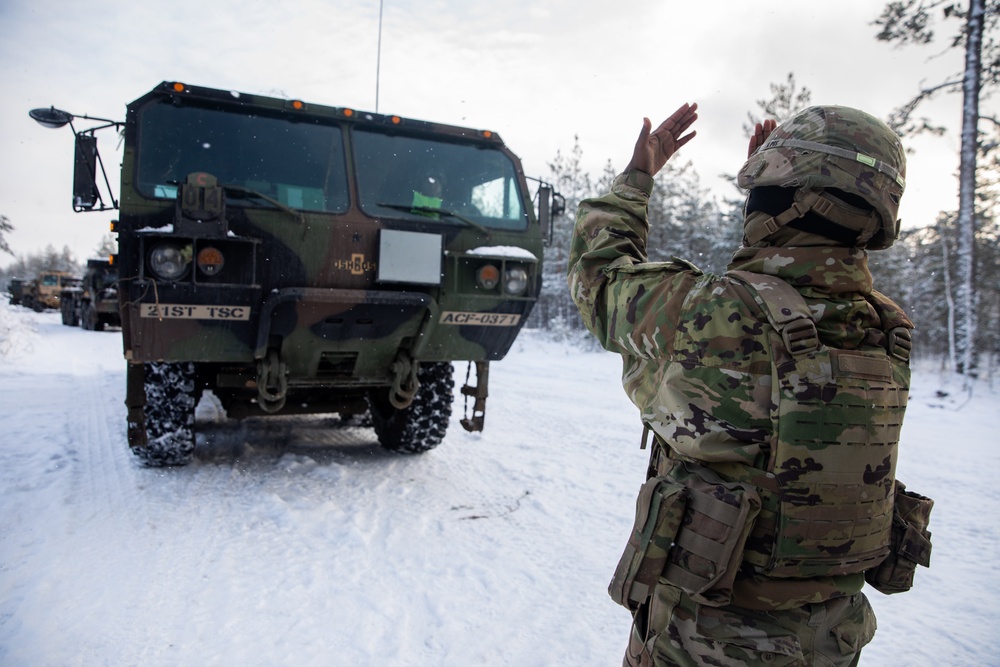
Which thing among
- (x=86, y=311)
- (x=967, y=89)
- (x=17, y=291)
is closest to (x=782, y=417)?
(x=967, y=89)

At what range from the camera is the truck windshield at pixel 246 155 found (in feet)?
14.3

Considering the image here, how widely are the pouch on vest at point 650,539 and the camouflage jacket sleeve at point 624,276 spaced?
31cm

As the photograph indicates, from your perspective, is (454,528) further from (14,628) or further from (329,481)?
(14,628)

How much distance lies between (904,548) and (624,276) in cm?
91

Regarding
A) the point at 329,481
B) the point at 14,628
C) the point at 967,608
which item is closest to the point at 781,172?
the point at 967,608

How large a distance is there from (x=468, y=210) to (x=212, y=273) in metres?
1.83

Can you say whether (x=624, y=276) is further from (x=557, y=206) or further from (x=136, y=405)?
(x=136, y=405)

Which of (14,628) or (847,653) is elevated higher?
(847,653)

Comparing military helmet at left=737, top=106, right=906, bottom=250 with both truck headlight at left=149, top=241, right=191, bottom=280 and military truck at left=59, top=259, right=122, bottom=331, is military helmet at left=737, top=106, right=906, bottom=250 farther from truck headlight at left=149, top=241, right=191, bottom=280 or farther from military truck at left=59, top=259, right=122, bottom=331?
military truck at left=59, top=259, right=122, bottom=331

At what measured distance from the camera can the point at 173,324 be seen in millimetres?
4246

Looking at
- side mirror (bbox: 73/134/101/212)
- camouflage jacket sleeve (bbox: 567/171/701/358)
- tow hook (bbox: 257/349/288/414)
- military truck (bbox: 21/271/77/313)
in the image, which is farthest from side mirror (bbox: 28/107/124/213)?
military truck (bbox: 21/271/77/313)

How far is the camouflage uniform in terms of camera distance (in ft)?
4.80

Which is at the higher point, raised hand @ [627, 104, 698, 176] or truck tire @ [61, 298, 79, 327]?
raised hand @ [627, 104, 698, 176]

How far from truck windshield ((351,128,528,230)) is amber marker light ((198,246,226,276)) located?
0.99 m
